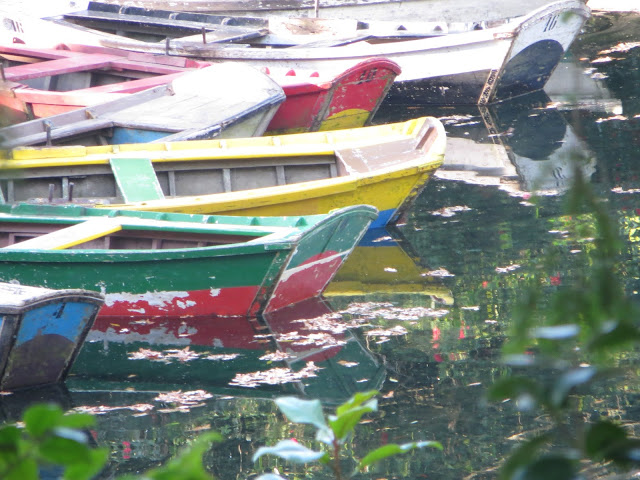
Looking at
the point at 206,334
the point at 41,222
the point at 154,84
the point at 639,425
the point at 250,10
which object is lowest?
the point at 639,425

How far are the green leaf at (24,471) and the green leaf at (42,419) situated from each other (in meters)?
0.03

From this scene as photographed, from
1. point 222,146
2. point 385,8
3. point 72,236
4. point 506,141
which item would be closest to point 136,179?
point 222,146

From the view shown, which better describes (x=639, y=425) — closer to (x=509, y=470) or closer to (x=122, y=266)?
(x=122, y=266)

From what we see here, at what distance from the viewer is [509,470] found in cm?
87

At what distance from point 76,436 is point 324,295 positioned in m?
5.51

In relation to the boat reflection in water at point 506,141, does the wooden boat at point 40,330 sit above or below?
below

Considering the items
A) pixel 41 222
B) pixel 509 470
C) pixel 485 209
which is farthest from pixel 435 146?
pixel 509 470

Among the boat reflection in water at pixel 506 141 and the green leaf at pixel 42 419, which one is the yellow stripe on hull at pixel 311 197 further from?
the green leaf at pixel 42 419

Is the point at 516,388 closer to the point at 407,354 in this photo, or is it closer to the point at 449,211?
the point at 407,354

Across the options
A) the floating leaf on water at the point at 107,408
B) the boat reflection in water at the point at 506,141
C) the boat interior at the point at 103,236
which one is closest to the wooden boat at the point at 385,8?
the boat reflection in water at the point at 506,141

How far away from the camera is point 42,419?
2.96ft

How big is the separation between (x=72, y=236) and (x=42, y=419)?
5.23 meters

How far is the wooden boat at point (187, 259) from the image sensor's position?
5.68 meters

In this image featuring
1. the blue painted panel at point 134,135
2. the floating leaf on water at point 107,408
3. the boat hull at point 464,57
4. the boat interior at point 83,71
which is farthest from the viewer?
the boat hull at point 464,57
